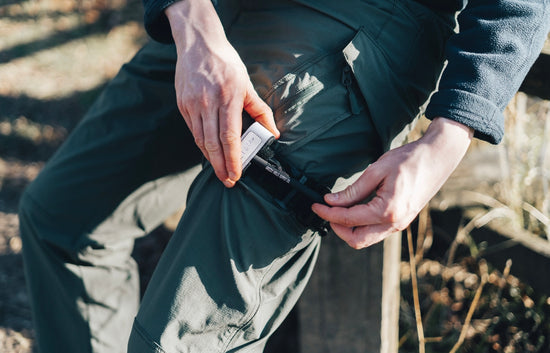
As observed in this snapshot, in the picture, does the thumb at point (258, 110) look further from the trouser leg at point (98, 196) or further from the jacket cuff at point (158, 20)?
the trouser leg at point (98, 196)

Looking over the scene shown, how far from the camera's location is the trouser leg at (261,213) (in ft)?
3.40

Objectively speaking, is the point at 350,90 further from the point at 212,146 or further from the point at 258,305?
the point at 258,305

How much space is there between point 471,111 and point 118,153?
0.96 metres

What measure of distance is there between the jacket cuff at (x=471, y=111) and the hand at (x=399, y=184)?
2cm

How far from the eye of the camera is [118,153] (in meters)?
1.45

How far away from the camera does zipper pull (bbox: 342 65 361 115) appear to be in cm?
103

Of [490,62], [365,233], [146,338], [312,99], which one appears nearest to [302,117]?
[312,99]

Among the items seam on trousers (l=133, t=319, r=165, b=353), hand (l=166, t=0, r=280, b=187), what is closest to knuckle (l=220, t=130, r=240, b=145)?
hand (l=166, t=0, r=280, b=187)

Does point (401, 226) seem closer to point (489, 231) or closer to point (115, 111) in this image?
point (115, 111)

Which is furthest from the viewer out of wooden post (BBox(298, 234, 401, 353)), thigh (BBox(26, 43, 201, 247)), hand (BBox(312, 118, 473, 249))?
wooden post (BBox(298, 234, 401, 353))

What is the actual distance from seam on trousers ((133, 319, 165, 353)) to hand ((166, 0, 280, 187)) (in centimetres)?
36

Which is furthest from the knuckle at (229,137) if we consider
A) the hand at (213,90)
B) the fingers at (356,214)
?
the fingers at (356,214)

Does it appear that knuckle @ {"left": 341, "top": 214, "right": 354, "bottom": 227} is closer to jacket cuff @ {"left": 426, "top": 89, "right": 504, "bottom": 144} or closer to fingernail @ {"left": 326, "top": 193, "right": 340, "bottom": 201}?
fingernail @ {"left": 326, "top": 193, "right": 340, "bottom": 201}

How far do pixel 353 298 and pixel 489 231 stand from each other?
68 cm
